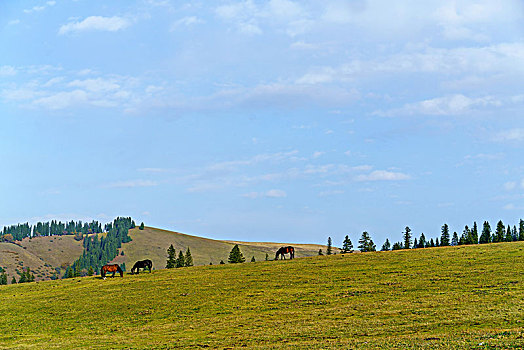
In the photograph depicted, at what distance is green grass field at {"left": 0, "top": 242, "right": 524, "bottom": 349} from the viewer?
27.6 metres

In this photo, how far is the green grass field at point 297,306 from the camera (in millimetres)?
27578

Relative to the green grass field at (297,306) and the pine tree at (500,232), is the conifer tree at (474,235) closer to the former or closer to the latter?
the pine tree at (500,232)

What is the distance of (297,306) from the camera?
3903cm

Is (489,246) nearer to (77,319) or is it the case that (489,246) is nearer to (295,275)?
(295,275)

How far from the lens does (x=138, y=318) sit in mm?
40625

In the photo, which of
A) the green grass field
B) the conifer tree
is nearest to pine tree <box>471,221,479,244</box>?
the conifer tree

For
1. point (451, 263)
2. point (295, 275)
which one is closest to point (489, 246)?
point (451, 263)

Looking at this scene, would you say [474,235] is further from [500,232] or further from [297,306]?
[297,306]

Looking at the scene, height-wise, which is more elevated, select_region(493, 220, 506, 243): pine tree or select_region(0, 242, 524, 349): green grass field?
select_region(493, 220, 506, 243): pine tree

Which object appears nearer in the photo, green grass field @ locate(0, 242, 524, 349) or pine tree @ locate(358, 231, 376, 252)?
green grass field @ locate(0, 242, 524, 349)

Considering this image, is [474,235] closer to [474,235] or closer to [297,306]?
[474,235]

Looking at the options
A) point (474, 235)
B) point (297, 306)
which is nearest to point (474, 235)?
point (474, 235)

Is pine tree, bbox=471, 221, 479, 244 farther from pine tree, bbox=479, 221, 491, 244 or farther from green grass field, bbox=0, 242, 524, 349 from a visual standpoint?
green grass field, bbox=0, 242, 524, 349

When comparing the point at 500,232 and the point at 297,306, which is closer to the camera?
the point at 297,306
